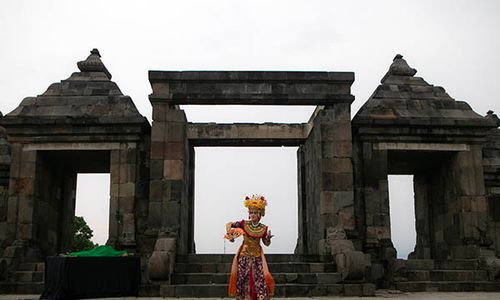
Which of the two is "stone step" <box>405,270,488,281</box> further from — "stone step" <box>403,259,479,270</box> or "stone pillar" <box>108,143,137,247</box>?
"stone pillar" <box>108,143,137,247</box>

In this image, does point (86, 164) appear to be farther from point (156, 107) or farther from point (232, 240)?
point (232, 240)

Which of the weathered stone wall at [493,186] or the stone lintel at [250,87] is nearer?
the stone lintel at [250,87]

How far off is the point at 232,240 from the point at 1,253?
10.1 m

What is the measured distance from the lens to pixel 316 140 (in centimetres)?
1817

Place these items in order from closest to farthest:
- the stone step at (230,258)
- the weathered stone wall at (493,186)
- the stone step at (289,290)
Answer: the stone step at (289,290) → the stone step at (230,258) → the weathered stone wall at (493,186)

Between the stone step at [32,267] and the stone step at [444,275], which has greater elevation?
the stone step at [32,267]

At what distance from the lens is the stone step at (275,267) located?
15.4 meters

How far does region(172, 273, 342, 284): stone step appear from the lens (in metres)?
14.8

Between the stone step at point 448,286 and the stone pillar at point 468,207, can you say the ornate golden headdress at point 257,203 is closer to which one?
the stone step at point 448,286

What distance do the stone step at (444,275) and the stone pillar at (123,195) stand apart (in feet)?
27.3

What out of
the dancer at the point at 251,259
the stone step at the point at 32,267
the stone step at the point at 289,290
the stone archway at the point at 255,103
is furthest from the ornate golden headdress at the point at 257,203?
the stone step at the point at 32,267

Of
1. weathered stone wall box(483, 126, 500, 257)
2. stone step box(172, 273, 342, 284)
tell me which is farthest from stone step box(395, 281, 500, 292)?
weathered stone wall box(483, 126, 500, 257)

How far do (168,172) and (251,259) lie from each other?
22.5ft

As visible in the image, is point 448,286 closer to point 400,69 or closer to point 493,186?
point 493,186
